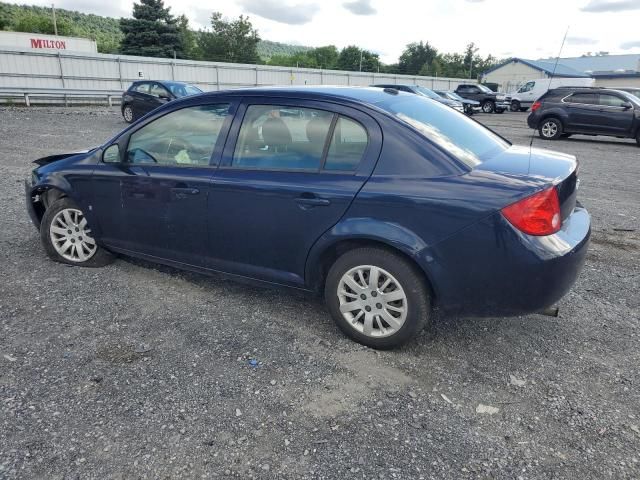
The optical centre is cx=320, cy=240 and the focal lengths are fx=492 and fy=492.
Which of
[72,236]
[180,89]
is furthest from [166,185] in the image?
[180,89]

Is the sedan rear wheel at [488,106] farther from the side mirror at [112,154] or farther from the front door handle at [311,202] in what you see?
the front door handle at [311,202]

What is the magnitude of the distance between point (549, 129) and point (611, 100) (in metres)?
1.82

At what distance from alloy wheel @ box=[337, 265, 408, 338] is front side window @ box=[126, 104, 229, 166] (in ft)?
4.67

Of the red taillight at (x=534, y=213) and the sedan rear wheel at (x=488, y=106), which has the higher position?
the red taillight at (x=534, y=213)

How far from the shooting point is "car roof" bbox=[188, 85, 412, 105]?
10.8 ft

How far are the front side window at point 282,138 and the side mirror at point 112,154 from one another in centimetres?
120

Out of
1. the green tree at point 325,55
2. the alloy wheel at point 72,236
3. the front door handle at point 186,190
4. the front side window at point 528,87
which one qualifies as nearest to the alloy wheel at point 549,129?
the front door handle at point 186,190

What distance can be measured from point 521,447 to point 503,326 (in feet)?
4.29

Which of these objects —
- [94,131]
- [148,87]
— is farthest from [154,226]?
[148,87]

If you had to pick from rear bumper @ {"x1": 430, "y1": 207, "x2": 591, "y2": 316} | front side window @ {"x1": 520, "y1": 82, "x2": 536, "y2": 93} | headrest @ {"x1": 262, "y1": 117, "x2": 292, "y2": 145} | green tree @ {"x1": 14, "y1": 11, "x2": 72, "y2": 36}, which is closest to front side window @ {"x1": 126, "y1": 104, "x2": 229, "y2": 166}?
headrest @ {"x1": 262, "y1": 117, "x2": 292, "y2": 145}

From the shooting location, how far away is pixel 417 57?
102 m

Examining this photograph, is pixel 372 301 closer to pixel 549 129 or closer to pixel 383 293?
pixel 383 293

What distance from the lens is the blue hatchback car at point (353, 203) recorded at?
9.18ft

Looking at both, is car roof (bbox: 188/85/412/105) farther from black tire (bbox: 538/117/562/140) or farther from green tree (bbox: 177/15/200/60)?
green tree (bbox: 177/15/200/60)
